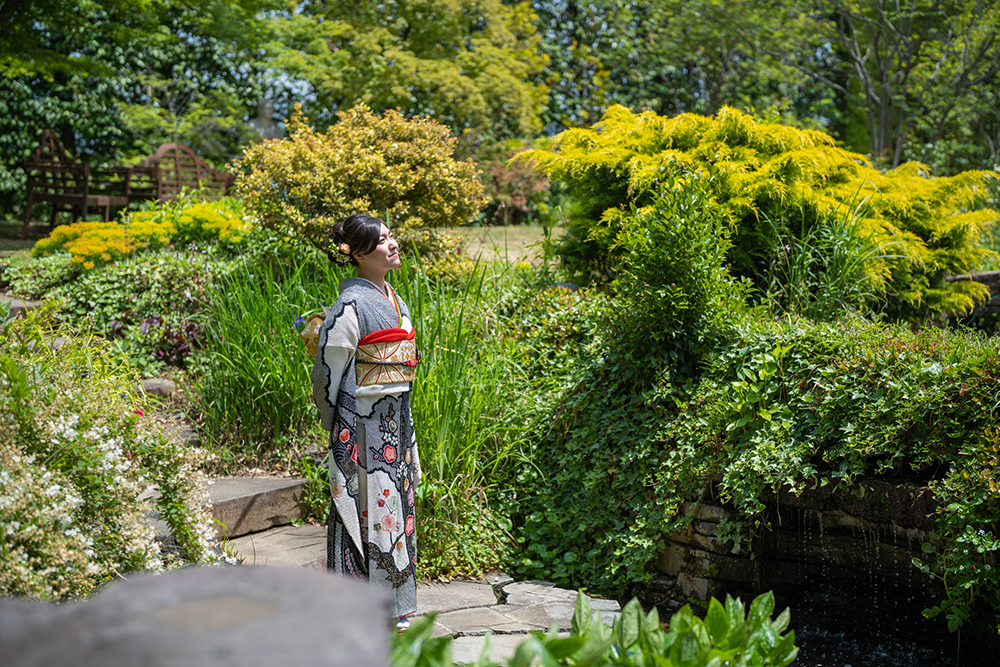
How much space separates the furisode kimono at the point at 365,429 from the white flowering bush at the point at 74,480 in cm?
51

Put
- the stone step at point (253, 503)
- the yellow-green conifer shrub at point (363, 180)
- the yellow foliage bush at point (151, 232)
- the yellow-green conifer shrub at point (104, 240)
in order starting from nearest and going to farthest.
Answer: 1. the stone step at point (253, 503)
2. the yellow-green conifer shrub at point (363, 180)
3. the yellow-green conifer shrub at point (104, 240)
4. the yellow foliage bush at point (151, 232)

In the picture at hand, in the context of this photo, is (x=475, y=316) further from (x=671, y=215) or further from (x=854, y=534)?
(x=854, y=534)

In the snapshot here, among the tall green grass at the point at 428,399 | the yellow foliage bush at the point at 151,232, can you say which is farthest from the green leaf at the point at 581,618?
the yellow foliage bush at the point at 151,232

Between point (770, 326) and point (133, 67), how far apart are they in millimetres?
14124

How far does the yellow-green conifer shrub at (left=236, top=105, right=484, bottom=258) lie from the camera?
566 cm

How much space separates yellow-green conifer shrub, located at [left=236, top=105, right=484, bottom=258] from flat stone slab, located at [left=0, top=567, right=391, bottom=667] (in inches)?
190

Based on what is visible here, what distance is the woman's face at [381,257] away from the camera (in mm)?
3000

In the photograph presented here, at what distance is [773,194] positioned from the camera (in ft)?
16.6

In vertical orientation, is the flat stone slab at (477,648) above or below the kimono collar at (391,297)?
below

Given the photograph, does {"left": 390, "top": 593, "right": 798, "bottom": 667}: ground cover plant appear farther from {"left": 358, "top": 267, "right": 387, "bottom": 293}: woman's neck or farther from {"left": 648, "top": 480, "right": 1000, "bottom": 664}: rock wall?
{"left": 648, "top": 480, "right": 1000, "bottom": 664}: rock wall

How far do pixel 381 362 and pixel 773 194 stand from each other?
127 inches

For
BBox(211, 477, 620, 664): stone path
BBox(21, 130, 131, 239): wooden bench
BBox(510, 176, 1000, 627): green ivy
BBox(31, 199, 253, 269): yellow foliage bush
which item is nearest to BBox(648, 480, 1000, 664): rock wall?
BBox(510, 176, 1000, 627): green ivy

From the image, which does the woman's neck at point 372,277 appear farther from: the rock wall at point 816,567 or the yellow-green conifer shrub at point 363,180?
the yellow-green conifer shrub at point 363,180

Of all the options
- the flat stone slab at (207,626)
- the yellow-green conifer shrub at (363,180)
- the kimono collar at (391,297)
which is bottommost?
the flat stone slab at (207,626)
